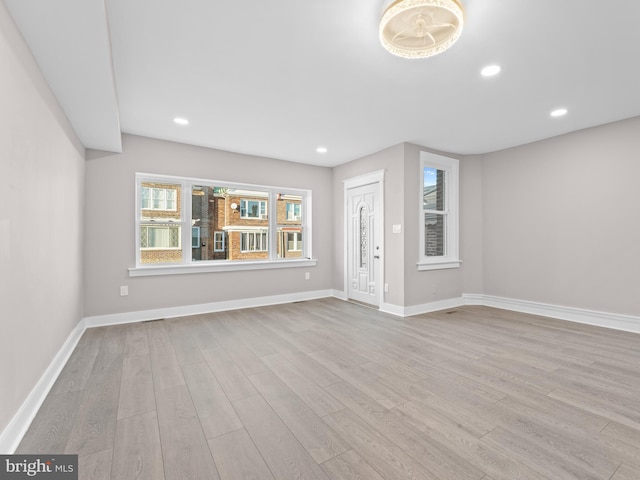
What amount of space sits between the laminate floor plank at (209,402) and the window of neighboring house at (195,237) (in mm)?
2329

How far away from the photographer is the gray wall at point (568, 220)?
11.7 ft

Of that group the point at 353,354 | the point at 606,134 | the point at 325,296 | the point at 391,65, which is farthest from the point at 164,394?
the point at 606,134

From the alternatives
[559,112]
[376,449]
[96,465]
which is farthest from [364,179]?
[96,465]

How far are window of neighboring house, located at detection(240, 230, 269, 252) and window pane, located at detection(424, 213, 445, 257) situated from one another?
2.74m

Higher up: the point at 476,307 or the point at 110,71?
the point at 110,71

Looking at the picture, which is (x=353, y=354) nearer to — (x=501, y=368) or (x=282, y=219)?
(x=501, y=368)

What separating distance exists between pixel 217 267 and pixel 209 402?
2758 mm

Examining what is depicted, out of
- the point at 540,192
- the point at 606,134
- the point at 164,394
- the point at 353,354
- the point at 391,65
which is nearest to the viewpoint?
the point at 164,394

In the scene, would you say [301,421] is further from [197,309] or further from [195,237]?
[195,237]

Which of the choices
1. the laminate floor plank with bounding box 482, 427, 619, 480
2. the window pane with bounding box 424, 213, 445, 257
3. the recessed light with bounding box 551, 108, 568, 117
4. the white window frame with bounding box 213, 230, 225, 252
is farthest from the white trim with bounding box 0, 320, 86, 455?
the recessed light with bounding box 551, 108, 568, 117

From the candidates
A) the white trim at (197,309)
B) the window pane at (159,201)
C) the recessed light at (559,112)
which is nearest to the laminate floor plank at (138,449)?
the white trim at (197,309)

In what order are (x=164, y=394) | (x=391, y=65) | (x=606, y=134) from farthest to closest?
(x=606, y=134) → (x=391, y=65) → (x=164, y=394)

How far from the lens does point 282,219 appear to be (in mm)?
5402

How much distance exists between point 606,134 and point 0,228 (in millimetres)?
5847
